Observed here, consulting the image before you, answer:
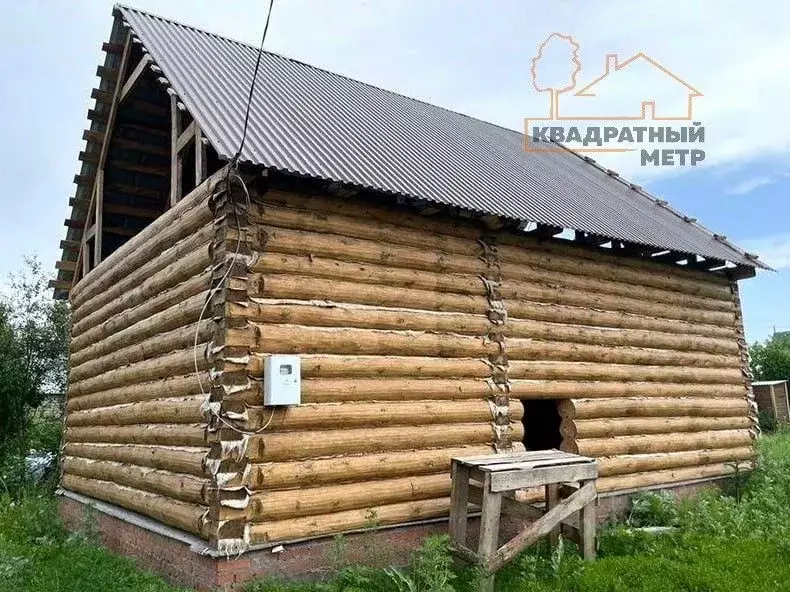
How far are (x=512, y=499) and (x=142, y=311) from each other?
19.2 feet

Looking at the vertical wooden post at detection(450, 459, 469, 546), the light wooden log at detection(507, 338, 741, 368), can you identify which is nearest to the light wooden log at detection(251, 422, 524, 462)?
the vertical wooden post at detection(450, 459, 469, 546)

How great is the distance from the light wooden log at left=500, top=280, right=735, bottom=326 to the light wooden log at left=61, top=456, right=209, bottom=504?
17.1 feet

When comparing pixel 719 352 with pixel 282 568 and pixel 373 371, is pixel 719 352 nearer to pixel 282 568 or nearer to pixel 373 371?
pixel 373 371

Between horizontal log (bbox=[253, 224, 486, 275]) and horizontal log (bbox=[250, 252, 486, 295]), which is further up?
horizontal log (bbox=[253, 224, 486, 275])

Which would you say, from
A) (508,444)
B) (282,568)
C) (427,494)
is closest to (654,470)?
(508,444)

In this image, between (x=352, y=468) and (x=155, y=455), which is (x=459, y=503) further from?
(x=155, y=455)

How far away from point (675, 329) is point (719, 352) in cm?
157

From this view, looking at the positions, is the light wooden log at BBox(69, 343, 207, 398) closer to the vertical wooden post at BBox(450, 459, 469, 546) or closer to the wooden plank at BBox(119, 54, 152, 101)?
the vertical wooden post at BBox(450, 459, 469, 546)

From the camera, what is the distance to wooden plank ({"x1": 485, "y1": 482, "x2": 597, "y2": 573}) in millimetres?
7684

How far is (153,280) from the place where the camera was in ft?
31.7

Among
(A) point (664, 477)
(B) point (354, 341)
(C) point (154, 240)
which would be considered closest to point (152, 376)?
(C) point (154, 240)

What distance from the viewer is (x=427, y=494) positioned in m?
8.77

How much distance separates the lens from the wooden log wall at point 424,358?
7.75 metres

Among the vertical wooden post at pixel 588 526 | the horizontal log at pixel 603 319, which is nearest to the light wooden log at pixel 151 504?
the vertical wooden post at pixel 588 526
